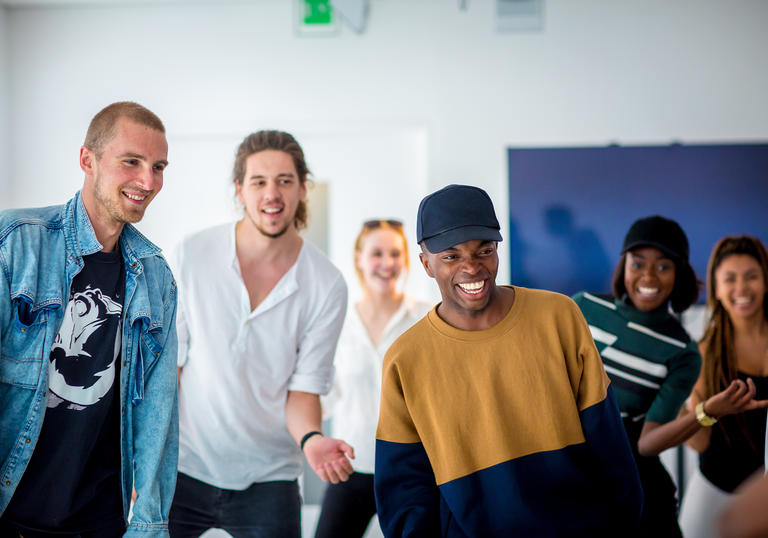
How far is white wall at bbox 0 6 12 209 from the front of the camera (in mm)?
4441

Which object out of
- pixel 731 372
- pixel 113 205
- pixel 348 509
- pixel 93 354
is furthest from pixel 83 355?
pixel 731 372

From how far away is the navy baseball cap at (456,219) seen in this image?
5.68 feet

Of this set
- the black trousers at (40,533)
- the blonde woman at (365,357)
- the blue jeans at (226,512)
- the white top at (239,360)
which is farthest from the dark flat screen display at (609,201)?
the black trousers at (40,533)

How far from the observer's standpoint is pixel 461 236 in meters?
1.72

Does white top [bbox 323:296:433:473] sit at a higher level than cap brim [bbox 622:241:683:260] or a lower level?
lower

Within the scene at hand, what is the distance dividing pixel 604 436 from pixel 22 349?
4.71 ft

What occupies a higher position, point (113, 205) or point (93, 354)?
point (113, 205)

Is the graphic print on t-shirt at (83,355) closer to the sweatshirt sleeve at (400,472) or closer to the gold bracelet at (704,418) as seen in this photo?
the sweatshirt sleeve at (400,472)

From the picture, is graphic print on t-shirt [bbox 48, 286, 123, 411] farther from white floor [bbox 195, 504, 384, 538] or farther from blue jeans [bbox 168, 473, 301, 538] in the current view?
white floor [bbox 195, 504, 384, 538]

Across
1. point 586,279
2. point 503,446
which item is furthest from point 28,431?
point 586,279

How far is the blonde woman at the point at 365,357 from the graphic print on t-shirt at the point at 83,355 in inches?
54.1

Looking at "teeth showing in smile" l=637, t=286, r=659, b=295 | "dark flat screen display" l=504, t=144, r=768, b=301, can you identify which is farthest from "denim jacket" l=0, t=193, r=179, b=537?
"dark flat screen display" l=504, t=144, r=768, b=301

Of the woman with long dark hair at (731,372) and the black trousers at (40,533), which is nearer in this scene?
the black trousers at (40,533)

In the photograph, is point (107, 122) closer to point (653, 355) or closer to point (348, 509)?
point (348, 509)
